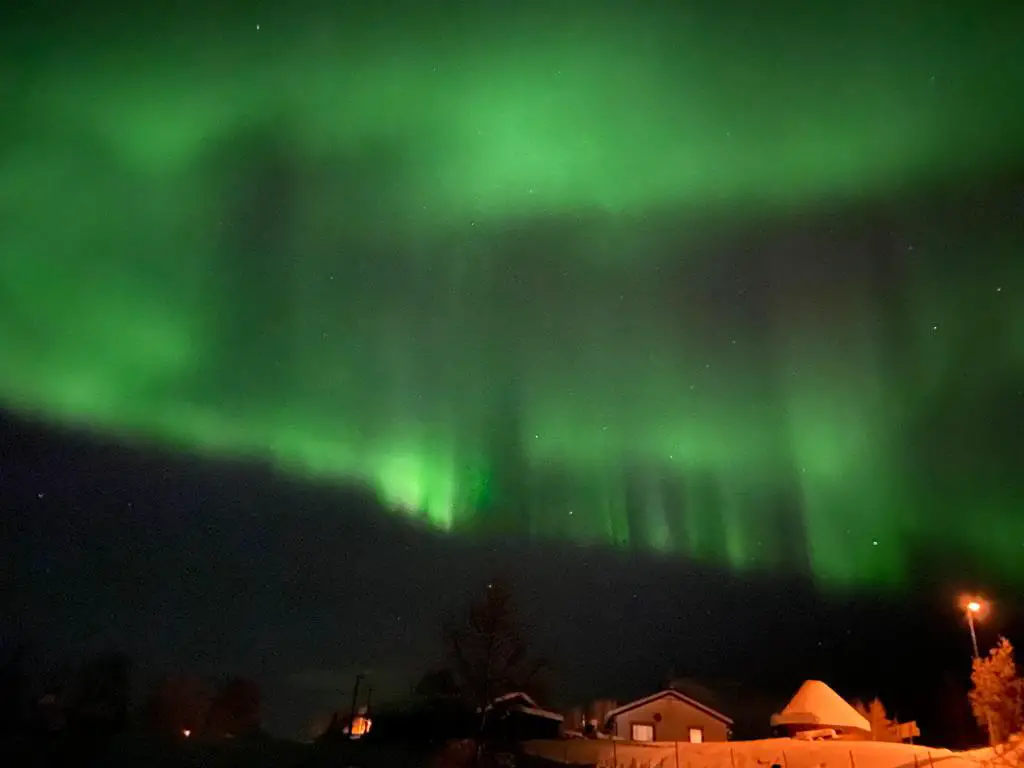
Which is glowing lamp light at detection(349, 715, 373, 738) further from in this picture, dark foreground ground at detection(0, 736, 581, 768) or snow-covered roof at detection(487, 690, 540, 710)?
snow-covered roof at detection(487, 690, 540, 710)

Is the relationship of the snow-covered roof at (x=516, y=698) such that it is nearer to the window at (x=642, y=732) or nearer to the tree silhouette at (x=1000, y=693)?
the window at (x=642, y=732)

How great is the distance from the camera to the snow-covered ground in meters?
40.7

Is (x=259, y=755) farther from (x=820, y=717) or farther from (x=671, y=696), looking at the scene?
(x=820, y=717)

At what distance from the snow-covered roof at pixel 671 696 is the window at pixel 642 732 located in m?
1.34

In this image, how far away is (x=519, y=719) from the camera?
192 feet

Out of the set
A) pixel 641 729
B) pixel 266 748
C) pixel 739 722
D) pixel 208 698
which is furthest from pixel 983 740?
pixel 208 698

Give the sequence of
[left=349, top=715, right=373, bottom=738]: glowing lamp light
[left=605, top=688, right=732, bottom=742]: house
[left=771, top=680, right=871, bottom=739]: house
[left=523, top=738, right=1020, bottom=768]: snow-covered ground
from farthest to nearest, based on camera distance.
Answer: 1. [left=605, top=688, right=732, bottom=742]: house
2. [left=771, top=680, right=871, bottom=739]: house
3. [left=349, top=715, right=373, bottom=738]: glowing lamp light
4. [left=523, top=738, right=1020, bottom=768]: snow-covered ground

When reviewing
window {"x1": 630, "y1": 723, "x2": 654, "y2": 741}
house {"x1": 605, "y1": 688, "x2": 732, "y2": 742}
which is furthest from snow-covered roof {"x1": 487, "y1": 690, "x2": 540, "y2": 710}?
window {"x1": 630, "y1": 723, "x2": 654, "y2": 741}

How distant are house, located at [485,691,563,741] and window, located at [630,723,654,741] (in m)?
6.98

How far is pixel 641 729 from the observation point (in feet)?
211

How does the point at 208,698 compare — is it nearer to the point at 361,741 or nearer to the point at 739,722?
the point at 361,741

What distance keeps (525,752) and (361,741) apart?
12814 mm

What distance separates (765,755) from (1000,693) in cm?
1790

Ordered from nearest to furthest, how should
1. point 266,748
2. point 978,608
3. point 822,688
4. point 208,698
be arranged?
point 978,608
point 266,748
point 822,688
point 208,698
